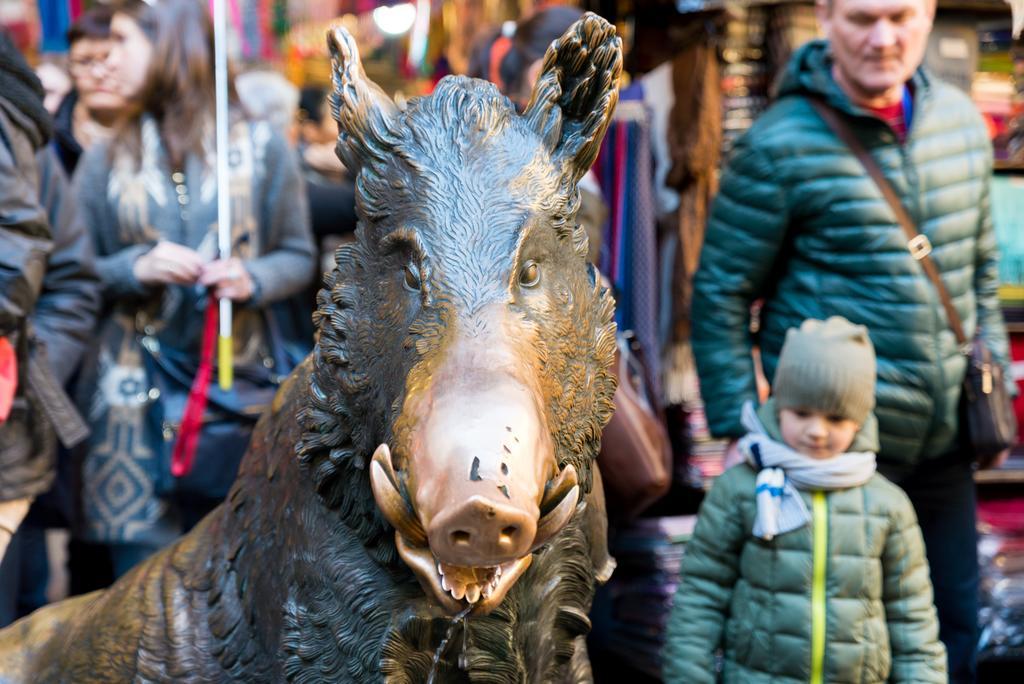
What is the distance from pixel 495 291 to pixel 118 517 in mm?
2202

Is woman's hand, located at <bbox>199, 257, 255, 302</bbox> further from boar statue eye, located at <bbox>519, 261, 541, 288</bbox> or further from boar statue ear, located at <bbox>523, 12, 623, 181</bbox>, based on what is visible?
boar statue eye, located at <bbox>519, 261, 541, 288</bbox>

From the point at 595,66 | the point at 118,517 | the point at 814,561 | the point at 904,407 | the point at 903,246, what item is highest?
Answer: the point at 595,66

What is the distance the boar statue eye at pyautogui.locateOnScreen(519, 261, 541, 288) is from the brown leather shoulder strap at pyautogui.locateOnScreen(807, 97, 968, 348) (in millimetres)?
1698

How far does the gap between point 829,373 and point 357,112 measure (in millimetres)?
1331

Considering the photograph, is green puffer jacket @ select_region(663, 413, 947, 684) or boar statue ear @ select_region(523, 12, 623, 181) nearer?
boar statue ear @ select_region(523, 12, 623, 181)

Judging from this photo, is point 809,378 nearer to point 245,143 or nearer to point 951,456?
point 951,456

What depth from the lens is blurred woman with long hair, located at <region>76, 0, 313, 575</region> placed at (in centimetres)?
348

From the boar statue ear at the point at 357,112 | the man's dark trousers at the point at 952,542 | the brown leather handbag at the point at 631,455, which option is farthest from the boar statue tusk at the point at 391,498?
the man's dark trousers at the point at 952,542

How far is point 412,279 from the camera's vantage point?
171 centimetres

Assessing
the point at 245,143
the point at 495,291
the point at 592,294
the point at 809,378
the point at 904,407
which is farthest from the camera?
the point at 245,143

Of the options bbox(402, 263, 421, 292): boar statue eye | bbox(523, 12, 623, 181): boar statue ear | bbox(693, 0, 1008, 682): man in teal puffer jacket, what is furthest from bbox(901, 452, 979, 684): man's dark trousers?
bbox(402, 263, 421, 292): boar statue eye

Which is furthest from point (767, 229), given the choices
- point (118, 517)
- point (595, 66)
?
point (118, 517)

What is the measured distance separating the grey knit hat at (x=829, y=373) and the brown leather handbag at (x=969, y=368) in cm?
45

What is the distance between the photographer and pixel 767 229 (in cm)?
319
